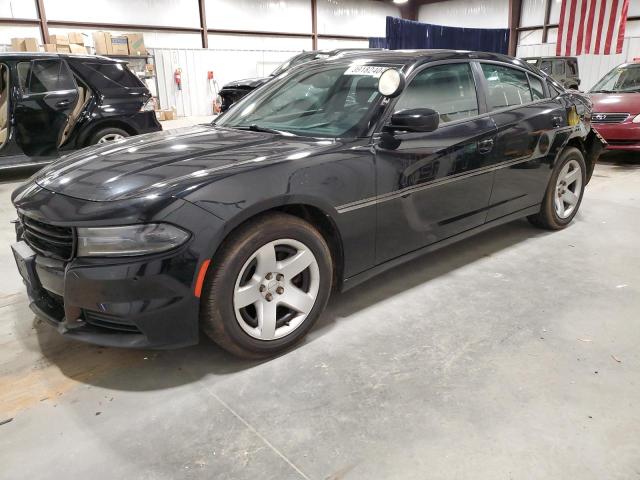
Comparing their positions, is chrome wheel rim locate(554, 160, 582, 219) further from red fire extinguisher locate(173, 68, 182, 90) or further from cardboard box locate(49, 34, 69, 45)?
red fire extinguisher locate(173, 68, 182, 90)

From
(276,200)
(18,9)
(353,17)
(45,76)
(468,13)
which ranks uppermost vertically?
(468,13)

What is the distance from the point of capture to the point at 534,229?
→ 4.25m

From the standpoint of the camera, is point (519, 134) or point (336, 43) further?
point (336, 43)

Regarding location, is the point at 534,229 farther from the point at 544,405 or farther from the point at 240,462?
the point at 240,462

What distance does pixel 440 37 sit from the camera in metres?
17.0

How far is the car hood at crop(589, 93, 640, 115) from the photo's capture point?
22.7 ft

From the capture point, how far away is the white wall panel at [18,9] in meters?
11.7

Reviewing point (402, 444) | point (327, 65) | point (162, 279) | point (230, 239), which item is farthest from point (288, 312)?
point (327, 65)

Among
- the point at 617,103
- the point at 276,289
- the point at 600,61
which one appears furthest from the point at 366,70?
the point at 600,61

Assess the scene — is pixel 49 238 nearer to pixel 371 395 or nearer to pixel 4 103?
pixel 371 395

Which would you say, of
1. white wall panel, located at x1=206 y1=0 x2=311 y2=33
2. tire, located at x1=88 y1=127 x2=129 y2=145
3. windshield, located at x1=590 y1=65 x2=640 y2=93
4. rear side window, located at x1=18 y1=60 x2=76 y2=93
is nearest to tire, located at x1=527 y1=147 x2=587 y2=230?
windshield, located at x1=590 y1=65 x2=640 y2=93

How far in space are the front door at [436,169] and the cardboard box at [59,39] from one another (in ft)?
36.7

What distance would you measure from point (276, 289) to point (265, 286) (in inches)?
2.6

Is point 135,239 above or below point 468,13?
below
